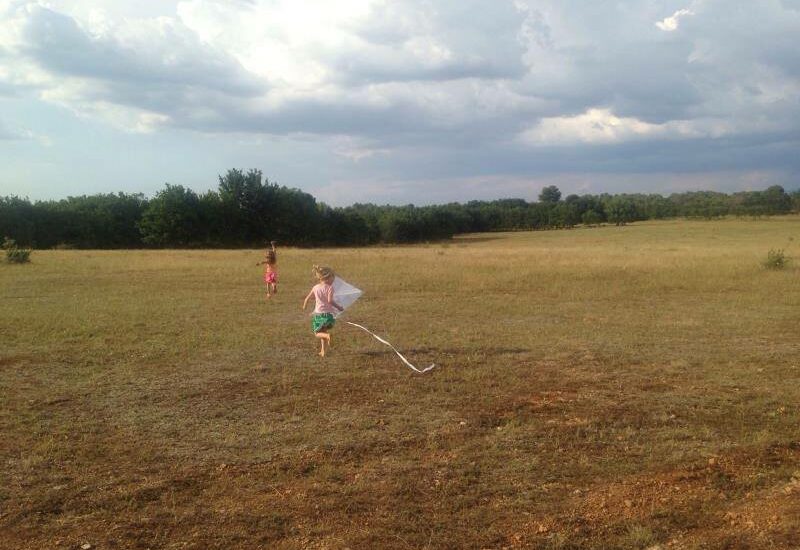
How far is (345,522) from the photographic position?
4.65 m

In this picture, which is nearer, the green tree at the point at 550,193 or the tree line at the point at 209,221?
the tree line at the point at 209,221

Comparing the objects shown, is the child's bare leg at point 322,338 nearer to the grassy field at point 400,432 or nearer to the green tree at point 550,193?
the grassy field at point 400,432

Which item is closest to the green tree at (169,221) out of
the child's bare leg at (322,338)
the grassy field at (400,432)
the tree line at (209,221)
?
the tree line at (209,221)

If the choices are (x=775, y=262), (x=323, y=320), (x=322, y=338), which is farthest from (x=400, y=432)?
(x=775, y=262)

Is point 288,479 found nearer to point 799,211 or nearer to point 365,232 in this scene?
point 365,232

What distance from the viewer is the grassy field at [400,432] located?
4.61 meters

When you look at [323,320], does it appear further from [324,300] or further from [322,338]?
[322,338]

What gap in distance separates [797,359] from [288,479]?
840cm

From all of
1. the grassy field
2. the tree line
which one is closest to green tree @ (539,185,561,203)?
the tree line

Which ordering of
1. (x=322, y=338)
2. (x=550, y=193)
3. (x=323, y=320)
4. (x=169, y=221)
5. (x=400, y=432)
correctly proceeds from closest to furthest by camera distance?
(x=400, y=432) → (x=323, y=320) → (x=322, y=338) → (x=169, y=221) → (x=550, y=193)

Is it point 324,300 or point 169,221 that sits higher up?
point 169,221

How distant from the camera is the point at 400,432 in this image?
6.64 m

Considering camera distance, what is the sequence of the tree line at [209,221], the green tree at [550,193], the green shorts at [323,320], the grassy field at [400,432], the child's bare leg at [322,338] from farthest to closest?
the green tree at [550,193], the tree line at [209,221], the child's bare leg at [322,338], the green shorts at [323,320], the grassy field at [400,432]

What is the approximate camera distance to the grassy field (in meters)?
4.61
